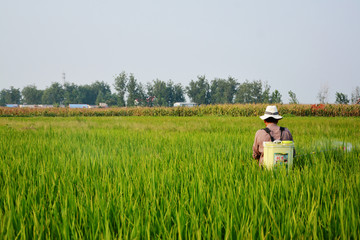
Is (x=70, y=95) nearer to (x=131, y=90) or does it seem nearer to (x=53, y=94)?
(x=53, y=94)

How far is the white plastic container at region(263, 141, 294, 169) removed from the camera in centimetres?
266

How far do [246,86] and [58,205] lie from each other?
7686cm

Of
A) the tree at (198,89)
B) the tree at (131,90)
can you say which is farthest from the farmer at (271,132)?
the tree at (198,89)

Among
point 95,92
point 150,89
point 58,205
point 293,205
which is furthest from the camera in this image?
point 95,92

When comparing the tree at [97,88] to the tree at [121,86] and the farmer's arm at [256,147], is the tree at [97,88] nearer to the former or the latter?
the tree at [121,86]

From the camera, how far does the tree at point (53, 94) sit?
323ft

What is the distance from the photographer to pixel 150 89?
75.2 meters

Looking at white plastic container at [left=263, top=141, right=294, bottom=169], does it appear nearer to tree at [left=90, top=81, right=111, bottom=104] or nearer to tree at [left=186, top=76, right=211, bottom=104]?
tree at [left=186, top=76, right=211, bottom=104]

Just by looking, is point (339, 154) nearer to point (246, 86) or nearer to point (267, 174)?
point (267, 174)

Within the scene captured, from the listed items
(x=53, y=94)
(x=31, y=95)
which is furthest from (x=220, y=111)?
(x=31, y=95)

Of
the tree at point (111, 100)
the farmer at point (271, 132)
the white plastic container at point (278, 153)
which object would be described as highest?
the tree at point (111, 100)

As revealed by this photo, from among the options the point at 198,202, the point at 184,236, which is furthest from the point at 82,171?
the point at 184,236

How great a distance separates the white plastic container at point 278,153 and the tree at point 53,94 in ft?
348

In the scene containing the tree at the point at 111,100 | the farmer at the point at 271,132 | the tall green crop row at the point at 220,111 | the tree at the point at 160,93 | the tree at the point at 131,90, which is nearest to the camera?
the farmer at the point at 271,132
